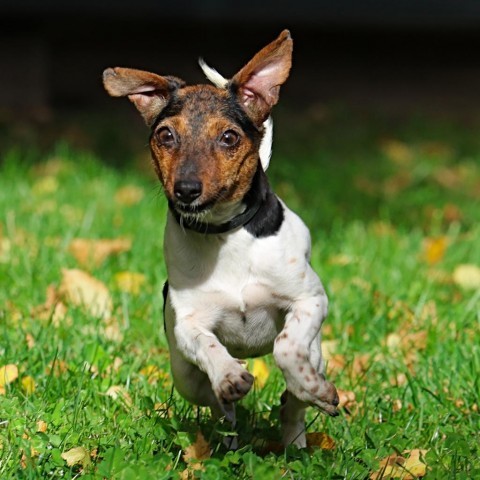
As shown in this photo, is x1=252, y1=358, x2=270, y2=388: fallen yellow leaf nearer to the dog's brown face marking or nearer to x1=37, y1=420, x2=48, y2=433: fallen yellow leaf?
x1=37, y1=420, x2=48, y2=433: fallen yellow leaf

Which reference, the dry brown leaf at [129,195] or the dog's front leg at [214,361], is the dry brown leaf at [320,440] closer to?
the dog's front leg at [214,361]

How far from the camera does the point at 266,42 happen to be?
11.1 m

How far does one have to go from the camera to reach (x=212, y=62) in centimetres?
1112

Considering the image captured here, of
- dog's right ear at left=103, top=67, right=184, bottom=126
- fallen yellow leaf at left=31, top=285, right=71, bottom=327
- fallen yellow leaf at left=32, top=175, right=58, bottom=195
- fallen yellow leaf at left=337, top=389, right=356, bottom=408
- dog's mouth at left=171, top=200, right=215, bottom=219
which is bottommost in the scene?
fallen yellow leaf at left=32, top=175, right=58, bottom=195

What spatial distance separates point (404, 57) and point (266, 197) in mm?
8200

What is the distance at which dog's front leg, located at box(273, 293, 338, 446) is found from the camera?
3250 millimetres

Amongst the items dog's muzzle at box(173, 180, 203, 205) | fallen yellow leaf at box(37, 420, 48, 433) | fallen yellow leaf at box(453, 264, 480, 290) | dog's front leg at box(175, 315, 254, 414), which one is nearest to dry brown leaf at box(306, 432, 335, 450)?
dog's front leg at box(175, 315, 254, 414)

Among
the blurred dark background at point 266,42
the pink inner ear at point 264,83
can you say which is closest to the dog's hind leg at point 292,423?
the pink inner ear at point 264,83

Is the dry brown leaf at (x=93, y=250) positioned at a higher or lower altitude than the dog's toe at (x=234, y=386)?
lower

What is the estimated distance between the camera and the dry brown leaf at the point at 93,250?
5.62m

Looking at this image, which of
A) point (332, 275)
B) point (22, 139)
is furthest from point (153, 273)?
point (22, 139)

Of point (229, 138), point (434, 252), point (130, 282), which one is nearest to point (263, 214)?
point (229, 138)

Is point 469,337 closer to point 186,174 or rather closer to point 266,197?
point 266,197

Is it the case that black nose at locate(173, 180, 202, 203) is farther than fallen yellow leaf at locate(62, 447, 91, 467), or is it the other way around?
fallen yellow leaf at locate(62, 447, 91, 467)
